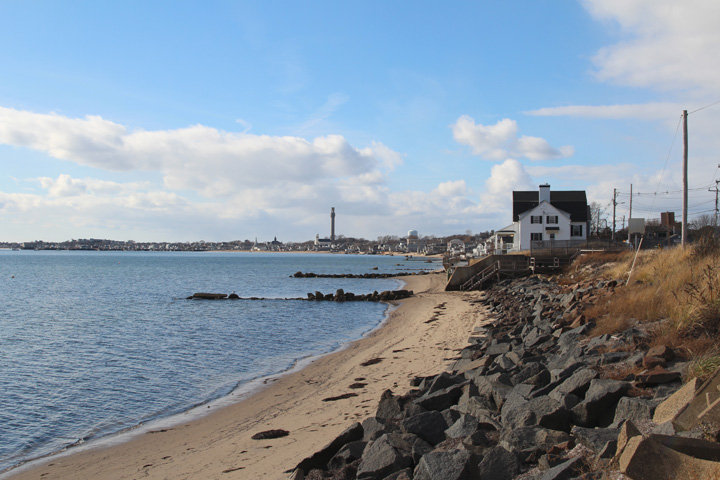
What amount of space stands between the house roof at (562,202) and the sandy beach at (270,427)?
47336 millimetres

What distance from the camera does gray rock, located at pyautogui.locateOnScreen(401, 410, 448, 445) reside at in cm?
801

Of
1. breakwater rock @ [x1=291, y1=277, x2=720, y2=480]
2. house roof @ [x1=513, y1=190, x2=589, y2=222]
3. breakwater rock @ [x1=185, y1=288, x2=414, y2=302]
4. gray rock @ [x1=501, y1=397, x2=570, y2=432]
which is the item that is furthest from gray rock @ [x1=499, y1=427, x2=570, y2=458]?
house roof @ [x1=513, y1=190, x2=589, y2=222]

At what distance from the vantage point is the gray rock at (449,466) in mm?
5879

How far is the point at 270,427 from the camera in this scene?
1203 cm

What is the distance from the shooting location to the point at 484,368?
1212 centimetres

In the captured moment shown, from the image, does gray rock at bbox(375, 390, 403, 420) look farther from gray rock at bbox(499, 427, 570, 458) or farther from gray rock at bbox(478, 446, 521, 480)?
gray rock at bbox(478, 446, 521, 480)

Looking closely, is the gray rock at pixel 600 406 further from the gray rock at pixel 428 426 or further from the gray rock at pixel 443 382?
the gray rock at pixel 443 382

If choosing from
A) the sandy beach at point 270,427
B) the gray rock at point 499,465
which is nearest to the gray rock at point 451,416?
the gray rock at point 499,465

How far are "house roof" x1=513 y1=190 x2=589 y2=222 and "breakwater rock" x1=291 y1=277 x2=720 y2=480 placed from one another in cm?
5478

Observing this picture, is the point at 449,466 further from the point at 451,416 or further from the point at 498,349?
the point at 498,349

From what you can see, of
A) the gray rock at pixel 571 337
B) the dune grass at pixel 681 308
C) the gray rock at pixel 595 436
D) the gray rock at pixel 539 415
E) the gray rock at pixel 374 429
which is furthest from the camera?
the gray rock at pixel 571 337

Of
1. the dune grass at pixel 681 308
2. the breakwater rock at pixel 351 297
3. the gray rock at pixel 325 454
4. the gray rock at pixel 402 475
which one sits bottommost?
the breakwater rock at pixel 351 297

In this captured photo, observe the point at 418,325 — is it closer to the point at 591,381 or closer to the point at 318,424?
the point at 318,424

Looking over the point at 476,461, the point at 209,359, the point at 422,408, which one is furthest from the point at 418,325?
the point at 476,461
